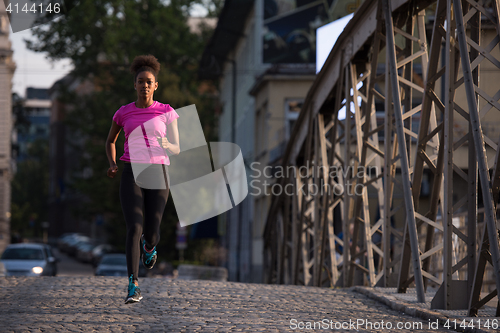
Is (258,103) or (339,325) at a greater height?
(258,103)

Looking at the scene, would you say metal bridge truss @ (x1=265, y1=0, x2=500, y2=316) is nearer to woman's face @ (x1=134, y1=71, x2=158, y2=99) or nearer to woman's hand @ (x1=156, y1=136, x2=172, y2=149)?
woman's hand @ (x1=156, y1=136, x2=172, y2=149)

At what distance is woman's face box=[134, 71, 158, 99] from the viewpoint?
22.8 ft

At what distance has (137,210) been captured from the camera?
683cm

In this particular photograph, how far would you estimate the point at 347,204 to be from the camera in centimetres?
1182

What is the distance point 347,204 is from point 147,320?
5718 mm

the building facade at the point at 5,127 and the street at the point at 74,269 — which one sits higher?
the building facade at the point at 5,127

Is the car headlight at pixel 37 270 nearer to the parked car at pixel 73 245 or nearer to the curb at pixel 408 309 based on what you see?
the curb at pixel 408 309

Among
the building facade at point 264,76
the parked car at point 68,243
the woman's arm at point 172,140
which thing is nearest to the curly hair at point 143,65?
the woman's arm at point 172,140

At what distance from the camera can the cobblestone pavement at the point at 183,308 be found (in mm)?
6297

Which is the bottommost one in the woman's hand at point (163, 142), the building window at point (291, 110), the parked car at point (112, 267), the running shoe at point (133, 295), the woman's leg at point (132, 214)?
the parked car at point (112, 267)

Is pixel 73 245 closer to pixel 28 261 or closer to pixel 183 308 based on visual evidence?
pixel 28 261

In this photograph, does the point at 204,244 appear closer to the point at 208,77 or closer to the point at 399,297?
the point at 208,77

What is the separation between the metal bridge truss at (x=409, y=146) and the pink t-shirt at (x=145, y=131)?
2.65 meters

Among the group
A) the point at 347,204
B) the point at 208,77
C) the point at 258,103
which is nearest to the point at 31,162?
the point at 208,77
